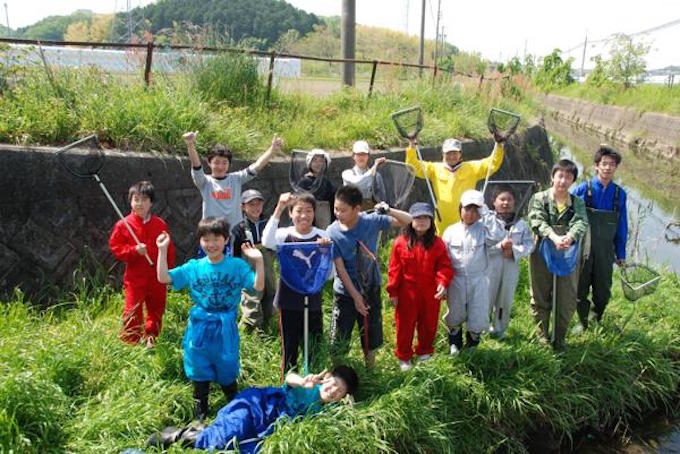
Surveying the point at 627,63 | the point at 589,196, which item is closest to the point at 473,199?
the point at 589,196

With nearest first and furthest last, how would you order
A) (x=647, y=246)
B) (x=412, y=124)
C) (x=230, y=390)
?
(x=230, y=390)
(x=412, y=124)
(x=647, y=246)

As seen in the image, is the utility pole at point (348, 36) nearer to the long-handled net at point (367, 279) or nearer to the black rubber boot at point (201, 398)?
the long-handled net at point (367, 279)

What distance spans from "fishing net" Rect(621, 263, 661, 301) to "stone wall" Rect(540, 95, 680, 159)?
45.6ft

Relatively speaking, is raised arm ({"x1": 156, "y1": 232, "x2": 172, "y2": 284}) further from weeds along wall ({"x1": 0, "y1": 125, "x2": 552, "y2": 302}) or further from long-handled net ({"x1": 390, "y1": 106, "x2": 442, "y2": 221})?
long-handled net ({"x1": 390, "y1": 106, "x2": 442, "y2": 221})

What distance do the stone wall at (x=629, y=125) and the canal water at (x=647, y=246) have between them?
1177 millimetres

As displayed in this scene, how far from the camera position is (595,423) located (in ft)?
14.4

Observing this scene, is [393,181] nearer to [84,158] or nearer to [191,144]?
[191,144]

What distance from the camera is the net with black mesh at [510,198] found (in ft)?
14.6

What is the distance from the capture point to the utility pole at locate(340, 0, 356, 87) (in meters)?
9.90

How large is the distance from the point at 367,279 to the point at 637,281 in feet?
9.00

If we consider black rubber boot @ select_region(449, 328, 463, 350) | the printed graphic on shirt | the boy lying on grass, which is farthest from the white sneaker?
the printed graphic on shirt

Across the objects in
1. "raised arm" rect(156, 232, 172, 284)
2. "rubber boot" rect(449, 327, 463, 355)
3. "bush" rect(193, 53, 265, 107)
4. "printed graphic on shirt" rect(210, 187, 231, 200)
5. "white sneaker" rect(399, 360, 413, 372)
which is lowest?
"white sneaker" rect(399, 360, 413, 372)

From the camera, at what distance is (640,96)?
22922 mm

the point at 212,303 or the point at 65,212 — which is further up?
the point at 65,212
